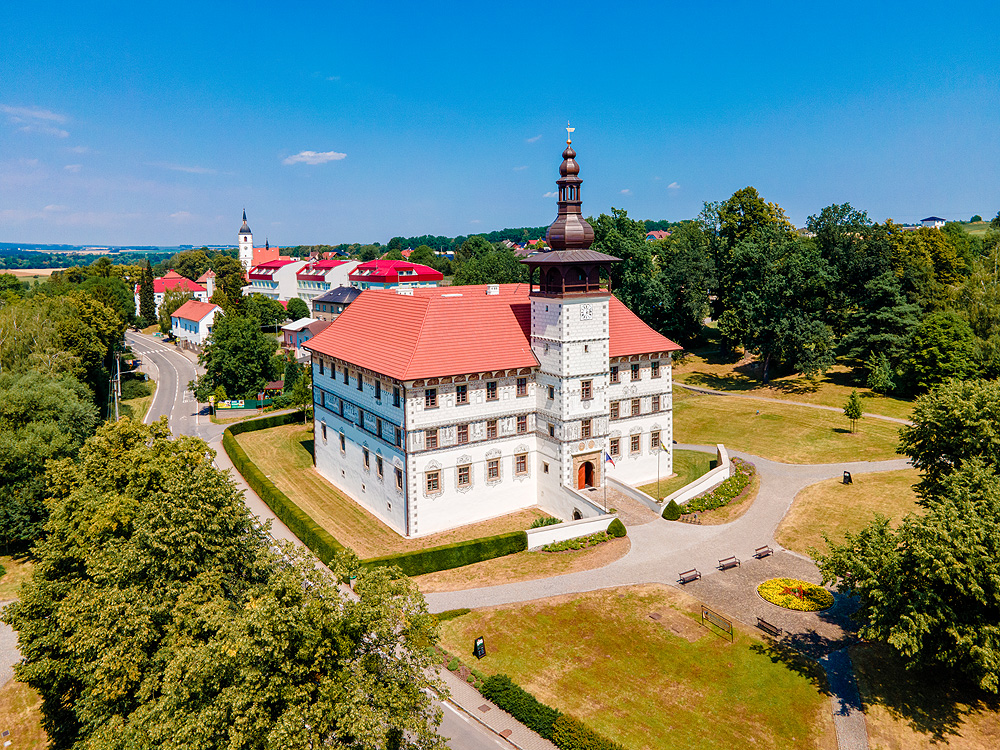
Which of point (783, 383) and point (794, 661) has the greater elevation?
point (783, 383)

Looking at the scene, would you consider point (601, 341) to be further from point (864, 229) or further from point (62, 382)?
point (864, 229)

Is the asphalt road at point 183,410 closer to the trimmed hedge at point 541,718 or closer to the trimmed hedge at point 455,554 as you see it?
the trimmed hedge at point 541,718

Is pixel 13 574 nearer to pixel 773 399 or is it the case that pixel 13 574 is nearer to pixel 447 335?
pixel 447 335

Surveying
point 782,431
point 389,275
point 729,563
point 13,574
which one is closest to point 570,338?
point 729,563

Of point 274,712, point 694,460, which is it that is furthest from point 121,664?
point 694,460

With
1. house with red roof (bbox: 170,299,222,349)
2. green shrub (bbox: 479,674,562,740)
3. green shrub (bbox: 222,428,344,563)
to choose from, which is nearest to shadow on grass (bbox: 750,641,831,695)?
green shrub (bbox: 479,674,562,740)

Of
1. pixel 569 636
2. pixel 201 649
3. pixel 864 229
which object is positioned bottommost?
pixel 569 636

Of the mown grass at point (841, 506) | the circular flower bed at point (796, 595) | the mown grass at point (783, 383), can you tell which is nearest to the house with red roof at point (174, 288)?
the mown grass at point (783, 383)
